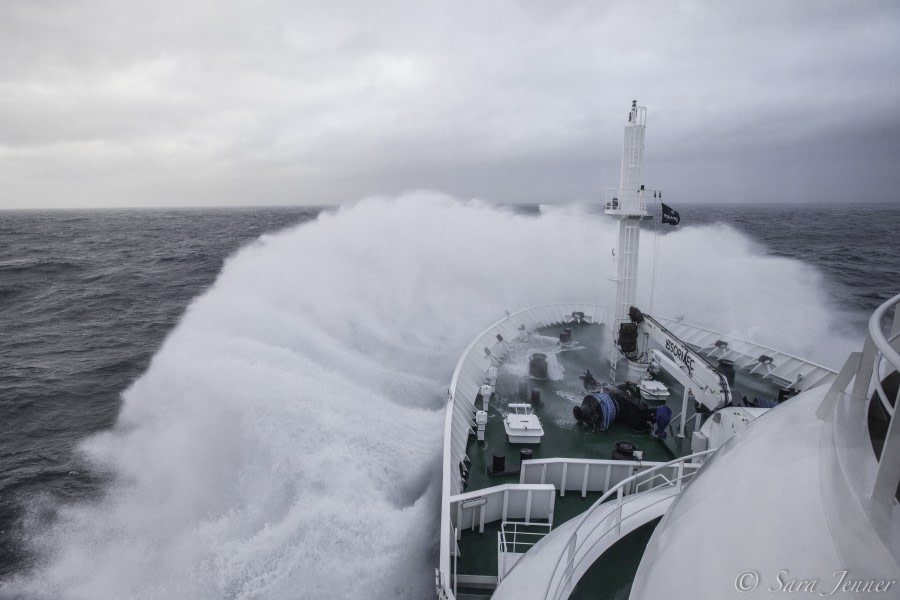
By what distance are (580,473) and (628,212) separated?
8968mm

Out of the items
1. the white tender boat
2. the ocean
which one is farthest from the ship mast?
the ocean

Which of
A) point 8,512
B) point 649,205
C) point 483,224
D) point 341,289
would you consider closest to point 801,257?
point 483,224

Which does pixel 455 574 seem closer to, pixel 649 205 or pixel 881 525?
pixel 881 525

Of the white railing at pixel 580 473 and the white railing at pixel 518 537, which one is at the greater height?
the white railing at pixel 580 473

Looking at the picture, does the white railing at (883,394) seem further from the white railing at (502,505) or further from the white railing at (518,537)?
the white railing at (502,505)

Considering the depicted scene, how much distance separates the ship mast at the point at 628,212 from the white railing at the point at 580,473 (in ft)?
18.1

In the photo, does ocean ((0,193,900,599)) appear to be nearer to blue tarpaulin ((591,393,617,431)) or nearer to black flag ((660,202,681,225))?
black flag ((660,202,681,225))

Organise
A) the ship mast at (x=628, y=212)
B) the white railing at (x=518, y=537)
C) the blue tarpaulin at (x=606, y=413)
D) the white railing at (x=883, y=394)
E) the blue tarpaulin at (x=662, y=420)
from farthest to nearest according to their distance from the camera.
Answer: the ship mast at (x=628, y=212) < the blue tarpaulin at (x=606, y=413) < the blue tarpaulin at (x=662, y=420) < the white railing at (x=518, y=537) < the white railing at (x=883, y=394)

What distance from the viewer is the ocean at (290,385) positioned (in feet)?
29.8

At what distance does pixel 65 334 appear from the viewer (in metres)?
25.6

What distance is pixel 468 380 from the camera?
46.5 ft

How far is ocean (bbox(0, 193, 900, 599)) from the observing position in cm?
909

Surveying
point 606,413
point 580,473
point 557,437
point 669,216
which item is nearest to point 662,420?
point 606,413

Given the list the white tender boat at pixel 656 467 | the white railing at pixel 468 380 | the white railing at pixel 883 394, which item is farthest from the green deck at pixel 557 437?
the white railing at pixel 883 394
